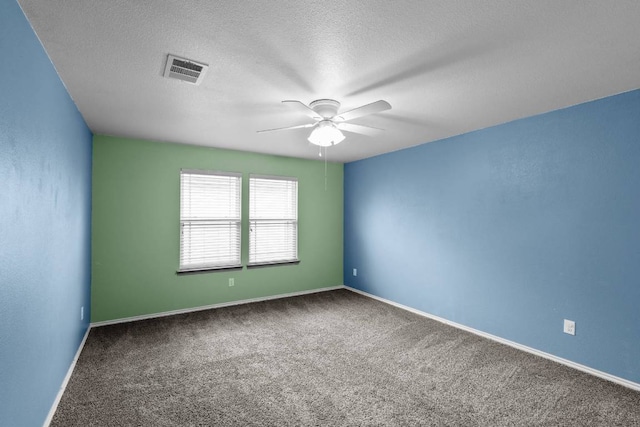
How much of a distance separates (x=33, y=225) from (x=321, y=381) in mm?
2305

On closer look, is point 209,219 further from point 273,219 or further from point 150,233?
point 273,219

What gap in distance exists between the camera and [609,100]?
2.73 m

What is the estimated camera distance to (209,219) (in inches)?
184

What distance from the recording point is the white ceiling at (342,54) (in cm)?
161

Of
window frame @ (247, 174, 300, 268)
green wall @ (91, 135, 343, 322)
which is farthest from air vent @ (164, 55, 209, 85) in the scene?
window frame @ (247, 174, 300, 268)

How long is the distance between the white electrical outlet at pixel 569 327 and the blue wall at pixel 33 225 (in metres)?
4.07

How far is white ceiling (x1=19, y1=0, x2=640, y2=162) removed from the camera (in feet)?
5.29

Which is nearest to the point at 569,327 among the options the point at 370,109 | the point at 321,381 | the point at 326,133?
the point at 321,381

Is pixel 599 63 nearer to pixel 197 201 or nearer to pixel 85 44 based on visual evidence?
pixel 85 44

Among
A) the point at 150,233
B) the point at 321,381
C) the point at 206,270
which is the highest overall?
the point at 150,233

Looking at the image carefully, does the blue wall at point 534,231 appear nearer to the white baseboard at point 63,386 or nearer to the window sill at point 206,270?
the window sill at point 206,270

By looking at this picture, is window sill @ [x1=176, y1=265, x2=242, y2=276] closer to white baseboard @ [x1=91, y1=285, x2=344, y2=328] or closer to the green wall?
the green wall

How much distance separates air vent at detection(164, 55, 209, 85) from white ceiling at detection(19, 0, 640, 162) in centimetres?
6

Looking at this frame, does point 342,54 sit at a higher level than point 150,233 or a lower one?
higher
